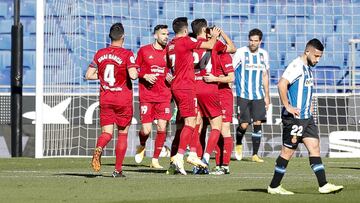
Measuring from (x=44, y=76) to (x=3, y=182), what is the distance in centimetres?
826

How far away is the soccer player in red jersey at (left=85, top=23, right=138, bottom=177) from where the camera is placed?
41.1ft

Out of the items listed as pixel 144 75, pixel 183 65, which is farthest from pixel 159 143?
pixel 183 65

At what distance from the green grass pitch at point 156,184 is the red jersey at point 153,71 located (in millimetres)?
1036

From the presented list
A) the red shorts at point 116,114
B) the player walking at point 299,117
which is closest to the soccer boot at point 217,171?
the red shorts at point 116,114

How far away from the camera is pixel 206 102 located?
13.1m

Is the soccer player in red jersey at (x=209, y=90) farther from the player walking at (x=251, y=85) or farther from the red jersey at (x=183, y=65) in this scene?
the player walking at (x=251, y=85)

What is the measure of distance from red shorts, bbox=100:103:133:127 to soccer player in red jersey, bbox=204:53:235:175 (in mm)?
1148

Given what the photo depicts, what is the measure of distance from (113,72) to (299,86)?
2928 mm

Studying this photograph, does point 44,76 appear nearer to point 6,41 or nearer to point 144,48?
point 144,48

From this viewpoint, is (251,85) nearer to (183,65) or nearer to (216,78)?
(216,78)

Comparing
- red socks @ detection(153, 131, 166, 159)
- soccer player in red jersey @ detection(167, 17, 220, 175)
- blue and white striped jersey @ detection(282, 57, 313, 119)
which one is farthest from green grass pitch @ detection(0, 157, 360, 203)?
blue and white striped jersey @ detection(282, 57, 313, 119)

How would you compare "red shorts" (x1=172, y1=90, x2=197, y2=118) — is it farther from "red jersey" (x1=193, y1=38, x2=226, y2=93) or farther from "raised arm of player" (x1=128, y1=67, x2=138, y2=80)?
"raised arm of player" (x1=128, y1=67, x2=138, y2=80)

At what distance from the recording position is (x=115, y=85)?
12.6m

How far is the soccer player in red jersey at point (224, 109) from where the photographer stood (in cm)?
1343
